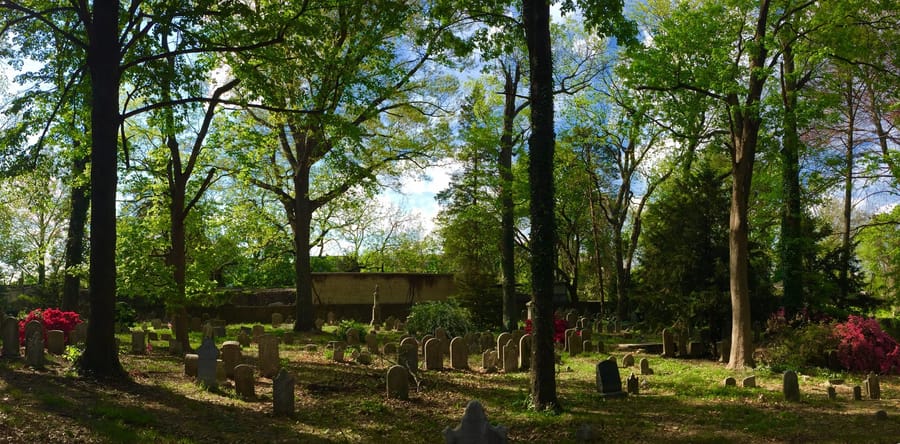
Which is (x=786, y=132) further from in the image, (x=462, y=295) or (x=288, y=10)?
(x=462, y=295)

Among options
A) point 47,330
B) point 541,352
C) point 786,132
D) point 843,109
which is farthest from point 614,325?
point 47,330

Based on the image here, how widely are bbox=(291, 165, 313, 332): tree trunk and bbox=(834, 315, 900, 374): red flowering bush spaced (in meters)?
15.1

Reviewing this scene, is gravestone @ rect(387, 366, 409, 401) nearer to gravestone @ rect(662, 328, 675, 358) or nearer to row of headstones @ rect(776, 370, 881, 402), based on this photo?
row of headstones @ rect(776, 370, 881, 402)

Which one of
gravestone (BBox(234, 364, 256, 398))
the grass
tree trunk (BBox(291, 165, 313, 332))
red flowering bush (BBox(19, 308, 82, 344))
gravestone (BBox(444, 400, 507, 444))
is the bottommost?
the grass

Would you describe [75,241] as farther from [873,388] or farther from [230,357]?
[873,388]

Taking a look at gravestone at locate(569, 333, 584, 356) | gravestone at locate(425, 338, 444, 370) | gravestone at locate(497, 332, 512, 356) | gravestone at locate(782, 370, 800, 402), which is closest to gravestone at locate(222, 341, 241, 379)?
gravestone at locate(425, 338, 444, 370)

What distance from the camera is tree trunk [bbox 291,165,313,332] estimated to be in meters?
21.5

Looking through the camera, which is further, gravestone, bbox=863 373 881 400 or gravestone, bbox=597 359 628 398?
gravestone, bbox=863 373 881 400

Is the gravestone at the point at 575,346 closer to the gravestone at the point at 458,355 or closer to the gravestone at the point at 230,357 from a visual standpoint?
the gravestone at the point at 458,355

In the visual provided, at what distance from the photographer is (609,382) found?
10.9m

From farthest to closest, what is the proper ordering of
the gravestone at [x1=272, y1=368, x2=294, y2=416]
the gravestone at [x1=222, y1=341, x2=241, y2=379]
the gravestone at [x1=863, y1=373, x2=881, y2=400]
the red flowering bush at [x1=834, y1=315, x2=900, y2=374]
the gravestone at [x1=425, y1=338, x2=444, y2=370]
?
the red flowering bush at [x1=834, y1=315, x2=900, y2=374], the gravestone at [x1=425, y1=338, x2=444, y2=370], the gravestone at [x1=222, y1=341, x2=241, y2=379], the gravestone at [x1=863, y1=373, x2=881, y2=400], the gravestone at [x1=272, y1=368, x2=294, y2=416]

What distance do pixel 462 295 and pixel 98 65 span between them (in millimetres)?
16288

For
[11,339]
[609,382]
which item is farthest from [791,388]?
[11,339]

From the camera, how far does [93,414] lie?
8.05m
